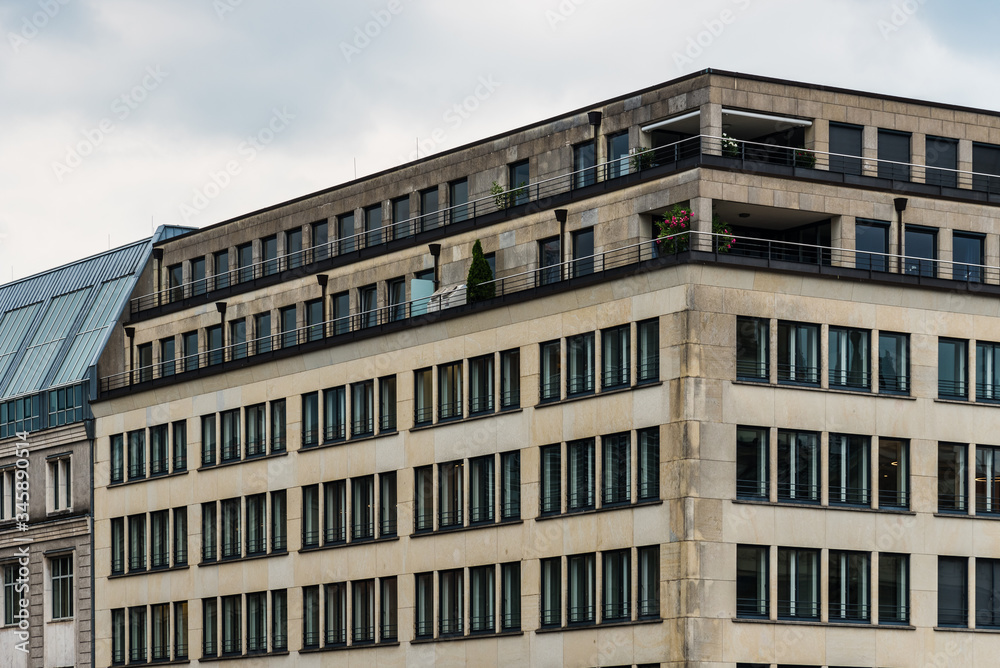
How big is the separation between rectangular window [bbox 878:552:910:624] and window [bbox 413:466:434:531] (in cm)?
1753

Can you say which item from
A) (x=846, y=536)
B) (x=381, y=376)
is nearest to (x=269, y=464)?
(x=381, y=376)

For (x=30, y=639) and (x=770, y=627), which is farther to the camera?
(x=30, y=639)

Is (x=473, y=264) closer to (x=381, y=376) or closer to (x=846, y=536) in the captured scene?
(x=381, y=376)

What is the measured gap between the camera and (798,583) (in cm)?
6800

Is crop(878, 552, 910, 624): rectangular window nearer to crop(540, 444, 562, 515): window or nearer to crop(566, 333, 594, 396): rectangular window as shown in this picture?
crop(540, 444, 562, 515): window

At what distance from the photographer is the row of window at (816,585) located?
67250 mm

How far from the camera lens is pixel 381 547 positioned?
7950 centimetres

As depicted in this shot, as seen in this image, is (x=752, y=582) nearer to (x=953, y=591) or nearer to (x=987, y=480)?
(x=953, y=591)

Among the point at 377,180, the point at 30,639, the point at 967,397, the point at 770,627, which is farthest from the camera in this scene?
the point at 30,639

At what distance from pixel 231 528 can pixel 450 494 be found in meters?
14.4

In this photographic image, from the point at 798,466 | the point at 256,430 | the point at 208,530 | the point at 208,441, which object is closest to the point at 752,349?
the point at 798,466

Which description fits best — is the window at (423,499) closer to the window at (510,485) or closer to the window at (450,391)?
the window at (450,391)

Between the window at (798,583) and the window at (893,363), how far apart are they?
656cm

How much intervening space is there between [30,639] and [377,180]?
29899 mm
